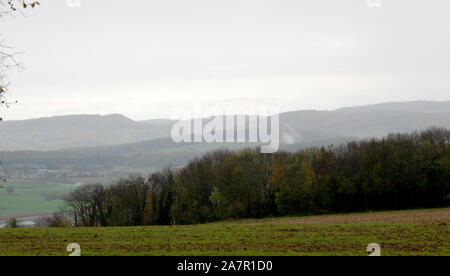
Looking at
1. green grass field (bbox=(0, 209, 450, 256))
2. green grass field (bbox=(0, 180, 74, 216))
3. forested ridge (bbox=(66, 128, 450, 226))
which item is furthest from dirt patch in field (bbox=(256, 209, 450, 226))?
green grass field (bbox=(0, 180, 74, 216))

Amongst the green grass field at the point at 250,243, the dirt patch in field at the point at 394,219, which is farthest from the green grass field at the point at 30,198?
the green grass field at the point at 250,243

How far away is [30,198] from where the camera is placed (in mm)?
163875

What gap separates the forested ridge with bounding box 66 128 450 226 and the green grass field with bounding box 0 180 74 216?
72061 mm

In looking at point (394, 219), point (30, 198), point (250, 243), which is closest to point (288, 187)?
point (394, 219)

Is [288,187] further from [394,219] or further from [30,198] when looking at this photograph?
[30,198]

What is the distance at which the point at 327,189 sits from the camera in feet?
207

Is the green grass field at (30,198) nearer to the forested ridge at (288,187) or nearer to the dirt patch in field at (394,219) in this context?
the forested ridge at (288,187)

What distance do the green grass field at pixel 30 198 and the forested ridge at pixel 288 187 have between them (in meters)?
72.1

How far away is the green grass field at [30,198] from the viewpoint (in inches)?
5566

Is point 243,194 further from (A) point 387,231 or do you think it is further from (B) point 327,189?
(A) point 387,231

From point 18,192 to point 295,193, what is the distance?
14846 cm

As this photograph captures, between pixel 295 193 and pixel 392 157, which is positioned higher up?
pixel 392 157
